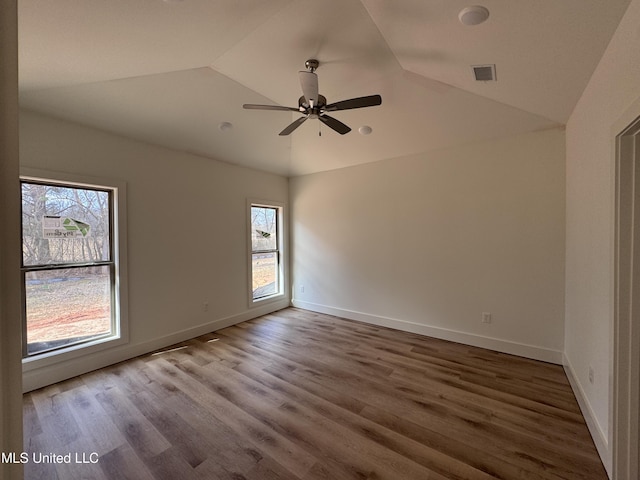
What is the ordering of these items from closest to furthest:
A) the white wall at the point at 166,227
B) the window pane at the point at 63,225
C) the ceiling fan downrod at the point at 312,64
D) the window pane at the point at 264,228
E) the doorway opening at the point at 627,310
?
the doorway opening at the point at 627,310
the ceiling fan downrod at the point at 312,64
the window pane at the point at 63,225
the white wall at the point at 166,227
the window pane at the point at 264,228

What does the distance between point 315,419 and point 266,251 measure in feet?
10.6

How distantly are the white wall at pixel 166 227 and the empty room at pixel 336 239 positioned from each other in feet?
0.08

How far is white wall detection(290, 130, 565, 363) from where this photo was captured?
117 inches

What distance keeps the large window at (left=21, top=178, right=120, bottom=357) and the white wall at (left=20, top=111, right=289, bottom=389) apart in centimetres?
20

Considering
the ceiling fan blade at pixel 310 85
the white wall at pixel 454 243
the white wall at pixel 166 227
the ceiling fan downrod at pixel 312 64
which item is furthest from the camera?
the white wall at pixel 454 243

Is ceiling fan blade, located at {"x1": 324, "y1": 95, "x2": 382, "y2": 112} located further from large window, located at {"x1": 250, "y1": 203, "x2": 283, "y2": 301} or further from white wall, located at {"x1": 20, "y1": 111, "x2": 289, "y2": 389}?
large window, located at {"x1": 250, "y1": 203, "x2": 283, "y2": 301}

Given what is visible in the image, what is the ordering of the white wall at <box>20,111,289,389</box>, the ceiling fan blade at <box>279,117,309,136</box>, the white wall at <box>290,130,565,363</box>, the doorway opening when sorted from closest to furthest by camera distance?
the doorway opening → the ceiling fan blade at <box>279,117,309,136</box> → the white wall at <box>20,111,289,389</box> → the white wall at <box>290,130,565,363</box>

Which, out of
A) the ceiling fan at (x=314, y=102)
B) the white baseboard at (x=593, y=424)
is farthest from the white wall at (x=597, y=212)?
the ceiling fan at (x=314, y=102)

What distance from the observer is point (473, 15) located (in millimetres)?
1698

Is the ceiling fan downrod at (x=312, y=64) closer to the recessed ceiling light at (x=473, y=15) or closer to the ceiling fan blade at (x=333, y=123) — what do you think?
the ceiling fan blade at (x=333, y=123)

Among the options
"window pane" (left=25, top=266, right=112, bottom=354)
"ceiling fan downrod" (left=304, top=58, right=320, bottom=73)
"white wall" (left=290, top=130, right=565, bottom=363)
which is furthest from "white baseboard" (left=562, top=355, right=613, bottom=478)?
"window pane" (left=25, top=266, right=112, bottom=354)

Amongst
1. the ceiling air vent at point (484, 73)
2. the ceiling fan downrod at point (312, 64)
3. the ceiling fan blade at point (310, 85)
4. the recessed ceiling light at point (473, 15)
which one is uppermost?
the ceiling fan downrod at point (312, 64)

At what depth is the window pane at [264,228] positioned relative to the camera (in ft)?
15.7

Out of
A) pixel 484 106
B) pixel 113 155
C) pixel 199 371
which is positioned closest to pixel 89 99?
pixel 113 155
